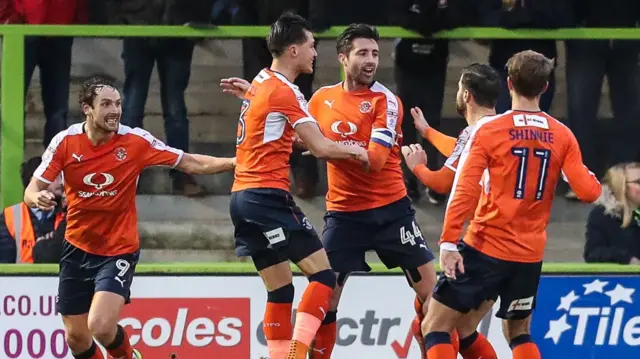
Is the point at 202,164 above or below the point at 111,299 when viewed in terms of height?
above

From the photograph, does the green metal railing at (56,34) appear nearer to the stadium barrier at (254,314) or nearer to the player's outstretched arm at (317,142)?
the stadium barrier at (254,314)

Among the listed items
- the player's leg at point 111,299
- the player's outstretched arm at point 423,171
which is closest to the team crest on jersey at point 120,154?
the player's leg at point 111,299

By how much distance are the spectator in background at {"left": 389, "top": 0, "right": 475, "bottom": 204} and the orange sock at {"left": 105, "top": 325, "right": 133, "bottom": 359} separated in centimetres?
276

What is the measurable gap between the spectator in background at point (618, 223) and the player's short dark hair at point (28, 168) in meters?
4.05

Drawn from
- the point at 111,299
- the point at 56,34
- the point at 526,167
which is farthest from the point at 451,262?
the point at 56,34

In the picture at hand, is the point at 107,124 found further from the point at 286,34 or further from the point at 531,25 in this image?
the point at 531,25

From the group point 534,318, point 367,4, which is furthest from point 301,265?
point 367,4

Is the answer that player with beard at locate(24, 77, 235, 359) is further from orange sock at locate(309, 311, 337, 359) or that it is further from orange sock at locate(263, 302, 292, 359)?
orange sock at locate(309, 311, 337, 359)

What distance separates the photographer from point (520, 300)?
23.5 ft

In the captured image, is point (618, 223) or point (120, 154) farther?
point (618, 223)

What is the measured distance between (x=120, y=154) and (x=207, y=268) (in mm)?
1456

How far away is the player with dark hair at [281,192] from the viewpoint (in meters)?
7.53

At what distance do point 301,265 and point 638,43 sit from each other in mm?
3868

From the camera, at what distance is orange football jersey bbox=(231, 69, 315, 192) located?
752cm
